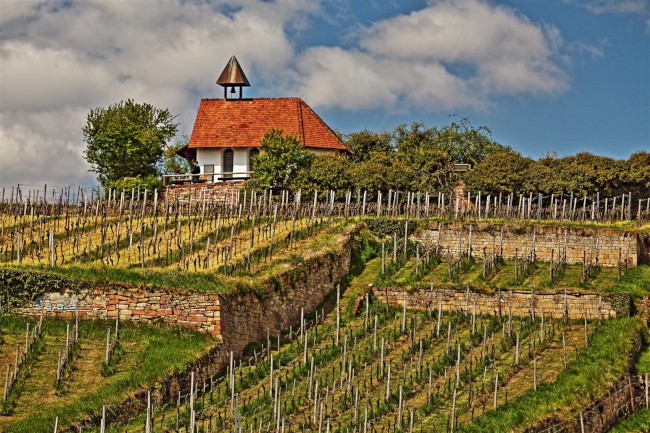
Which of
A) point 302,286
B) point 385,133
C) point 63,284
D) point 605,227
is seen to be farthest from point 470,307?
point 385,133

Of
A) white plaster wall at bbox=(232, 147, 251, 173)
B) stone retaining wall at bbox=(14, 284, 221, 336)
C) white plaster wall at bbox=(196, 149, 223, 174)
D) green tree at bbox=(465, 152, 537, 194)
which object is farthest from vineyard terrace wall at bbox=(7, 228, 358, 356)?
white plaster wall at bbox=(196, 149, 223, 174)

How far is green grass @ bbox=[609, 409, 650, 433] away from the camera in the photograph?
31.2 m

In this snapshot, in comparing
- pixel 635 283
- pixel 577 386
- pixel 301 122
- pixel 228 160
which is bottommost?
pixel 577 386

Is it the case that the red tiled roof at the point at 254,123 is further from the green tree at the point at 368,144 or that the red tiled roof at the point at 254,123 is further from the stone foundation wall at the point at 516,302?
the stone foundation wall at the point at 516,302

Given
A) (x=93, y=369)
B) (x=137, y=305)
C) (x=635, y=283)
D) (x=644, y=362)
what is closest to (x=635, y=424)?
A: (x=644, y=362)

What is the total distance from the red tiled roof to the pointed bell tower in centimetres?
150

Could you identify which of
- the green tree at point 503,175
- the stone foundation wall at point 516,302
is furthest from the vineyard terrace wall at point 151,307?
the green tree at point 503,175

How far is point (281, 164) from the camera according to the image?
55938 millimetres

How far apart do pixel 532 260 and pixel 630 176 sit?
14.2 meters

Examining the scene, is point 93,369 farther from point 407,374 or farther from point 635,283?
point 635,283

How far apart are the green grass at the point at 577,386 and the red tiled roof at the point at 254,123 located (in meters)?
29.0

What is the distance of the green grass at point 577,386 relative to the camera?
29453 mm

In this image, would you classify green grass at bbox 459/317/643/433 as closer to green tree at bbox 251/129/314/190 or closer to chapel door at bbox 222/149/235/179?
green tree at bbox 251/129/314/190

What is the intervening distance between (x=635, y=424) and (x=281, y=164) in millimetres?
27655
